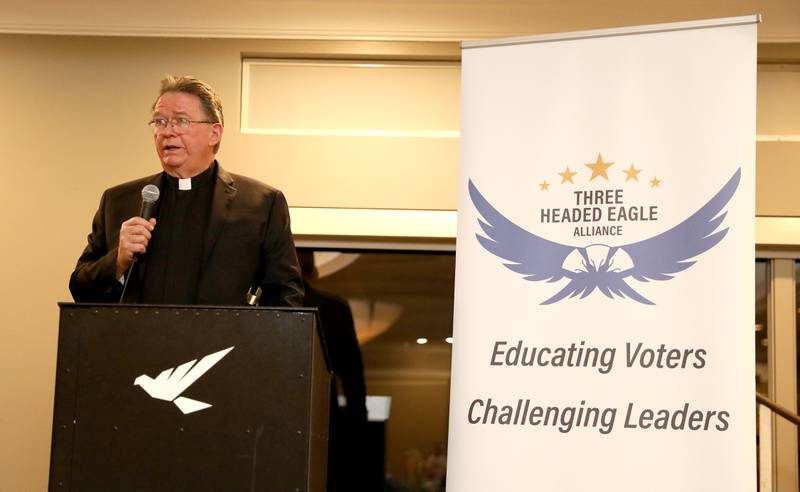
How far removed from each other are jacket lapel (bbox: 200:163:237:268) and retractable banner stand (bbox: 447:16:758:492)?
80cm

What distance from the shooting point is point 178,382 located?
2.89m

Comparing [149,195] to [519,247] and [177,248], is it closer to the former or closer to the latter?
[177,248]

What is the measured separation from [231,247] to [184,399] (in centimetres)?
84

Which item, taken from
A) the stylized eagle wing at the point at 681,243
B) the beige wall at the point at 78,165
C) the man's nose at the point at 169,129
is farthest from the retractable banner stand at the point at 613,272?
the beige wall at the point at 78,165

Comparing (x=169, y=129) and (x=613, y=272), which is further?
(x=169, y=129)

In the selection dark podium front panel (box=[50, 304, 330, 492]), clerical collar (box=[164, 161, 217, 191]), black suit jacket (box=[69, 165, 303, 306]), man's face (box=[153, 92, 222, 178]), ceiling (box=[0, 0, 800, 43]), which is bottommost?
dark podium front panel (box=[50, 304, 330, 492])

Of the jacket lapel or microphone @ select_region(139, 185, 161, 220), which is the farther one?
the jacket lapel

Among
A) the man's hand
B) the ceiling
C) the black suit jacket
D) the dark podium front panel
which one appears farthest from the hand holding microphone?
the ceiling

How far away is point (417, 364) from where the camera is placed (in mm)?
5594

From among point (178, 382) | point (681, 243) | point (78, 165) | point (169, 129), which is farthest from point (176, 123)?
point (78, 165)

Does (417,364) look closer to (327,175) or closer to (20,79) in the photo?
(327,175)

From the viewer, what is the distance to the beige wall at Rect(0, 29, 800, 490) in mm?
5375

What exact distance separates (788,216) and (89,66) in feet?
11.3

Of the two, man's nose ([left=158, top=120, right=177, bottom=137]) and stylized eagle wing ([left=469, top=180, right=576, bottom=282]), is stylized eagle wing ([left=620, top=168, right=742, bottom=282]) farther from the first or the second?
man's nose ([left=158, top=120, right=177, bottom=137])
